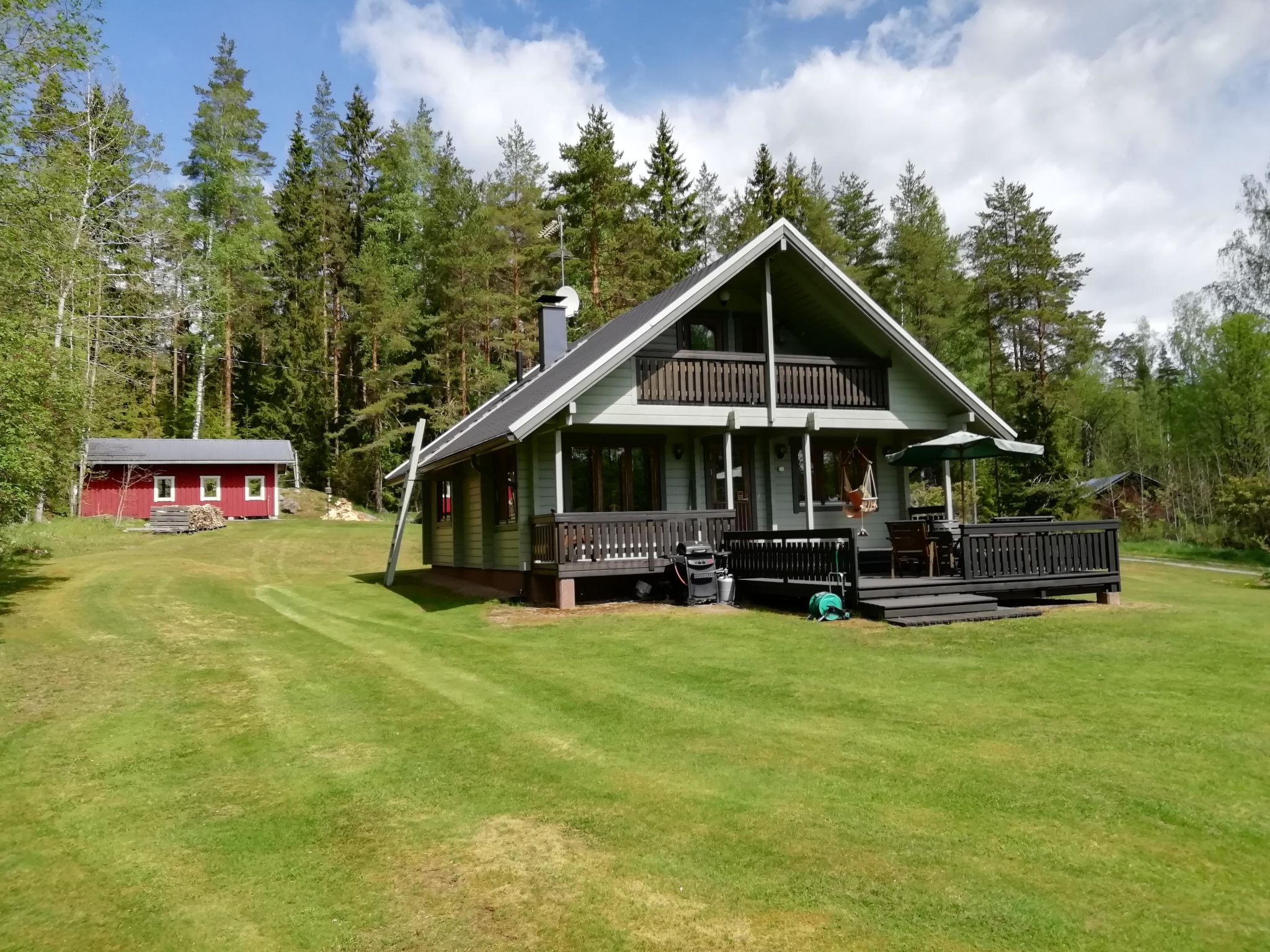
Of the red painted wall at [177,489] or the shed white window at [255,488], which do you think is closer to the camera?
the red painted wall at [177,489]

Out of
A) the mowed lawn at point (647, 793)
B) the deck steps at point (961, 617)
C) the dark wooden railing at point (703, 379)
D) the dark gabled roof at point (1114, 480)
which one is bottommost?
Answer: the mowed lawn at point (647, 793)

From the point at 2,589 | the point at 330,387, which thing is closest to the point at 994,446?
the point at 2,589

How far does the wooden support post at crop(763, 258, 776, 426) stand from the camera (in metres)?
15.6

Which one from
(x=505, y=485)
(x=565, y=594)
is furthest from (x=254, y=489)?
(x=565, y=594)

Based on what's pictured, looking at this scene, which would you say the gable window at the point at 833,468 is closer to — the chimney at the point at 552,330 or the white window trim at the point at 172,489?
the chimney at the point at 552,330

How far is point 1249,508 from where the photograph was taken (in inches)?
998

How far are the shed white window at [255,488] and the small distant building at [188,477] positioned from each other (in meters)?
0.03

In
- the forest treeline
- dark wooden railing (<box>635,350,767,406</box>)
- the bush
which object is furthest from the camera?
the forest treeline

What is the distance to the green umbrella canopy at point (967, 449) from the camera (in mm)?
13836

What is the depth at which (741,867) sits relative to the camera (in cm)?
398

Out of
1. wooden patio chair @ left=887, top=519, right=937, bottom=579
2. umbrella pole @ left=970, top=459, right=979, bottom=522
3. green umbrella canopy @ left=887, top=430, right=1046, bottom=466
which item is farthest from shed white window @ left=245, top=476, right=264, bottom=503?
wooden patio chair @ left=887, top=519, right=937, bottom=579


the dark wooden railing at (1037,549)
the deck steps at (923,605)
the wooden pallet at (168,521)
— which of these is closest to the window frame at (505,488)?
the deck steps at (923,605)

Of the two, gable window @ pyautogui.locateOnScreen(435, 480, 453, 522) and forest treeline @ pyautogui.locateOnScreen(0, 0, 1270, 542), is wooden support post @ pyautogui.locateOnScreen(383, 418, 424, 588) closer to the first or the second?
gable window @ pyautogui.locateOnScreen(435, 480, 453, 522)

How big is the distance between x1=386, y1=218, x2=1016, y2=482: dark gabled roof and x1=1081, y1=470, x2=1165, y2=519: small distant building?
25105 mm
